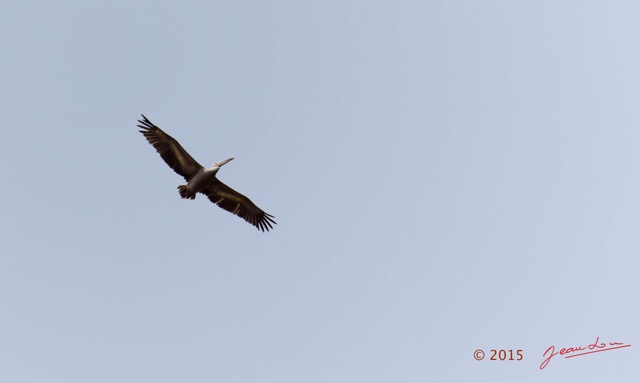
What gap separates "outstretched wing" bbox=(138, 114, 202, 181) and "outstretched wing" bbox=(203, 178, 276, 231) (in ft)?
4.69

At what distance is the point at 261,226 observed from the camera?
3578cm

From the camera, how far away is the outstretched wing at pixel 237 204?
113ft

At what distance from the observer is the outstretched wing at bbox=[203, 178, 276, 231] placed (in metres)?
34.6

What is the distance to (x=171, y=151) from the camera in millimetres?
33000

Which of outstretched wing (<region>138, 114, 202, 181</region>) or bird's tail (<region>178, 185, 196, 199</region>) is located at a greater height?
outstretched wing (<region>138, 114, 202, 181</region>)

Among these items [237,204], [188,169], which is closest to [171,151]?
[188,169]

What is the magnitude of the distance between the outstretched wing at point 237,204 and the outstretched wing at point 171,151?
1430mm

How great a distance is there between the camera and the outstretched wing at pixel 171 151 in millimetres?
32688

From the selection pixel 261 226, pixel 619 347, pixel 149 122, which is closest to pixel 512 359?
pixel 619 347

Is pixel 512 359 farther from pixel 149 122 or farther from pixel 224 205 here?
pixel 149 122

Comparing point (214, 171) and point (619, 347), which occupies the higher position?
point (214, 171)

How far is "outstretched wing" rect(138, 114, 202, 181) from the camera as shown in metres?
32.7

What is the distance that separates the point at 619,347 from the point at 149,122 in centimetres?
2213

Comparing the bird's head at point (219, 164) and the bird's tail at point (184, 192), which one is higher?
the bird's head at point (219, 164)
